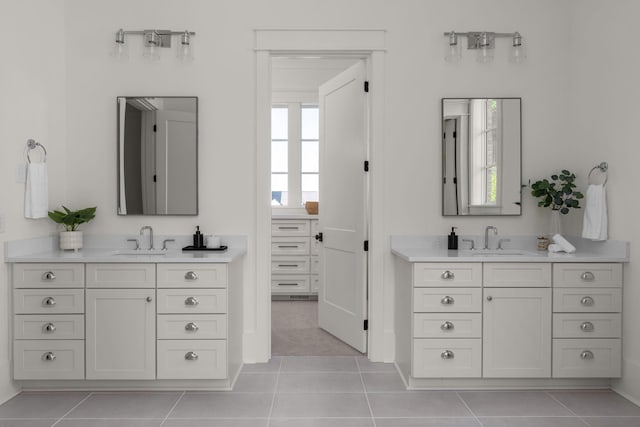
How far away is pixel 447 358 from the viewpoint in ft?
10.3

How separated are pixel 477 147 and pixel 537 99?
0.57 m

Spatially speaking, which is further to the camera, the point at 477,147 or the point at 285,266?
the point at 285,266

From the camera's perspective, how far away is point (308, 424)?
105 inches

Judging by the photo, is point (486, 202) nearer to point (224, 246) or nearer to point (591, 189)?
point (591, 189)

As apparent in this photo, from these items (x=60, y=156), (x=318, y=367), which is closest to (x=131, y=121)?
(x=60, y=156)

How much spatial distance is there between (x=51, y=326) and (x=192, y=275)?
2.95 feet

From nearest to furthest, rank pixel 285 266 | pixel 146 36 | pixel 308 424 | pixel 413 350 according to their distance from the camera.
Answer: pixel 308 424 → pixel 413 350 → pixel 146 36 → pixel 285 266

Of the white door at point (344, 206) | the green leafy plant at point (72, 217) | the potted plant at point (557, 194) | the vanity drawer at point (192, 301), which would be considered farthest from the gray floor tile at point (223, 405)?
the potted plant at point (557, 194)

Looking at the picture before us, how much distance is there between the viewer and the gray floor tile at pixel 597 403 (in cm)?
285

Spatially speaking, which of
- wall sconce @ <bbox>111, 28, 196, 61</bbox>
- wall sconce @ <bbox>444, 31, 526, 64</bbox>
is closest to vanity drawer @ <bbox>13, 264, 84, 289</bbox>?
wall sconce @ <bbox>111, 28, 196, 61</bbox>

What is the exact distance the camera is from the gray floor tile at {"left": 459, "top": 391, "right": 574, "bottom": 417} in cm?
283

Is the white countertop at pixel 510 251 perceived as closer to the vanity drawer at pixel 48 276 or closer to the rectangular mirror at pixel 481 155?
the rectangular mirror at pixel 481 155

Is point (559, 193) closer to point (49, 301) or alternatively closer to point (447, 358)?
point (447, 358)

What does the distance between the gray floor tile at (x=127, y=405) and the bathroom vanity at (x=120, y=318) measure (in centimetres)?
11
